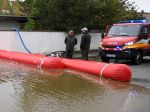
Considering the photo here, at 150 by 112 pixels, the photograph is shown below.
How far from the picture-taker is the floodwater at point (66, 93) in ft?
34.2

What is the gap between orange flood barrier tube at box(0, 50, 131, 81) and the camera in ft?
48.4

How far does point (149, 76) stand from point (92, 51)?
1427 cm

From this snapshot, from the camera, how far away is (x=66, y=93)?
40.1 feet

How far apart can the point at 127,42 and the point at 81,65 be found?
509cm

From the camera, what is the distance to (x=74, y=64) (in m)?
17.4

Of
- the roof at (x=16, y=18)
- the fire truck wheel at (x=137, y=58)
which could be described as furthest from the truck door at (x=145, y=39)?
the roof at (x=16, y=18)

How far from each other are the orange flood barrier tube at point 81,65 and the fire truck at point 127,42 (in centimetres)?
395

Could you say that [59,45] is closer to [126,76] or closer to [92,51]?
[92,51]

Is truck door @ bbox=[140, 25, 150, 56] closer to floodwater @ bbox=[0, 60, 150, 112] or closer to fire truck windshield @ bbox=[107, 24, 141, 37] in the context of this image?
fire truck windshield @ bbox=[107, 24, 141, 37]

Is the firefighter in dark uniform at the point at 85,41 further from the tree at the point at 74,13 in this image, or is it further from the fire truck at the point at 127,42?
the tree at the point at 74,13

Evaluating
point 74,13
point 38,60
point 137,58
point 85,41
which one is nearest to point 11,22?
point 74,13

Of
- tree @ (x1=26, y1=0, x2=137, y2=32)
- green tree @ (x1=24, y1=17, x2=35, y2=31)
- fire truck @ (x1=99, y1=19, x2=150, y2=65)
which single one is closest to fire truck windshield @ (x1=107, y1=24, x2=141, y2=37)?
fire truck @ (x1=99, y1=19, x2=150, y2=65)

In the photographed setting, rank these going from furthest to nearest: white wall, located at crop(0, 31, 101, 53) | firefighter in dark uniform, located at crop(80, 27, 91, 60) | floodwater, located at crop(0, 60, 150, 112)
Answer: white wall, located at crop(0, 31, 101, 53) < firefighter in dark uniform, located at crop(80, 27, 91, 60) < floodwater, located at crop(0, 60, 150, 112)

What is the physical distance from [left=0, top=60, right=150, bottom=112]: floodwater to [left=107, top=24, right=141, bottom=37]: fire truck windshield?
21.1 feet
